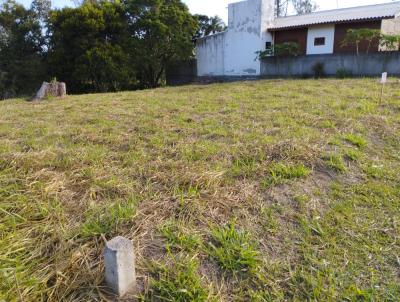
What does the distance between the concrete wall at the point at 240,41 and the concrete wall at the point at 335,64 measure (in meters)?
1.25

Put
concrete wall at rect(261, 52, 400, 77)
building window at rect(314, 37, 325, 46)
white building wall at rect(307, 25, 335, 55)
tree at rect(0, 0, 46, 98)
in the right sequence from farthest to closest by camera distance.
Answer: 1. tree at rect(0, 0, 46, 98)
2. building window at rect(314, 37, 325, 46)
3. white building wall at rect(307, 25, 335, 55)
4. concrete wall at rect(261, 52, 400, 77)

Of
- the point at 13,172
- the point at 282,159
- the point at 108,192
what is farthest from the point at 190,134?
the point at 13,172

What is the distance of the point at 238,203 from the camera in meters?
2.25

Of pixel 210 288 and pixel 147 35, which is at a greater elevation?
pixel 147 35

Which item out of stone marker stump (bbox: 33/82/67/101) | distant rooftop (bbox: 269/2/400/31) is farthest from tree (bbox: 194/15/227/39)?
stone marker stump (bbox: 33/82/67/101)

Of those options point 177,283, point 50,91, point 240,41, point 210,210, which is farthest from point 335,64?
point 177,283

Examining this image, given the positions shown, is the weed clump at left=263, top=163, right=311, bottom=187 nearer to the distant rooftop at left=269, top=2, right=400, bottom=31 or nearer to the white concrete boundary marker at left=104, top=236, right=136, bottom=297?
the white concrete boundary marker at left=104, top=236, right=136, bottom=297

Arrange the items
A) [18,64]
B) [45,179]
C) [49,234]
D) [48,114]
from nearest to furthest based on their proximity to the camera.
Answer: [49,234] < [45,179] < [48,114] < [18,64]

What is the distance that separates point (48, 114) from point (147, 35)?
30.3 ft

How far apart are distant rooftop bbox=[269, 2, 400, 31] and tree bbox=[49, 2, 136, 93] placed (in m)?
6.79

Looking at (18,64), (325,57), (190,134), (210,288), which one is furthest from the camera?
(18,64)

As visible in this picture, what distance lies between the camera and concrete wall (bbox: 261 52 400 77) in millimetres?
10125

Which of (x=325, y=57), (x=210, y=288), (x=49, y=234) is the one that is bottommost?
(x=210, y=288)

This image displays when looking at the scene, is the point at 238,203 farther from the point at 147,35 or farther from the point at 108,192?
the point at 147,35
